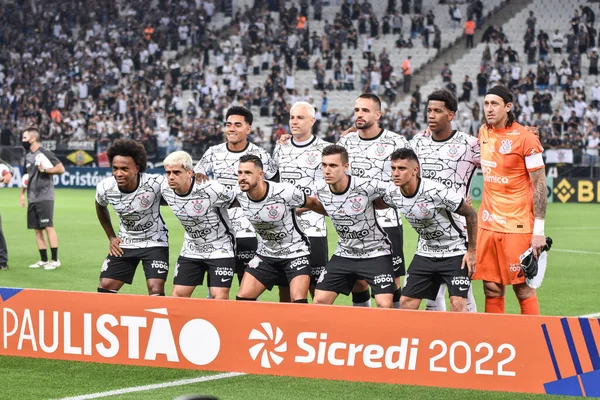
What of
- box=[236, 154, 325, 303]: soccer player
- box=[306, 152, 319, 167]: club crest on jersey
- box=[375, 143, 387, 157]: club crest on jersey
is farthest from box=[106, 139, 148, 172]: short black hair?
box=[375, 143, 387, 157]: club crest on jersey

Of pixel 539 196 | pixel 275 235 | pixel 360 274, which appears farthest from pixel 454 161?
pixel 275 235

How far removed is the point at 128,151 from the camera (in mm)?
9273

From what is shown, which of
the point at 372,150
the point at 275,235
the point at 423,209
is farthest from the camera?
the point at 372,150

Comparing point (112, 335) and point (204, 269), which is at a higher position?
point (204, 269)

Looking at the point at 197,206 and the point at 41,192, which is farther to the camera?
the point at 41,192

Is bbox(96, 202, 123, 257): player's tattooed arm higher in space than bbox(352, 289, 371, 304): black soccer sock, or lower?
higher

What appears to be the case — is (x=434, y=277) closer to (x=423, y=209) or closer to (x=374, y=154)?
A: (x=423, y=209)

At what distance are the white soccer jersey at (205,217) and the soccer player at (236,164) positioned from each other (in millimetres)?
525

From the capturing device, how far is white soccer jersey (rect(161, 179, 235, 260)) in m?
9.20

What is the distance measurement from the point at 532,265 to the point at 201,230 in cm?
303

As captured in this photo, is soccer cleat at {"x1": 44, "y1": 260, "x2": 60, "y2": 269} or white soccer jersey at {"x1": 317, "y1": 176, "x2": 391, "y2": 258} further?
soccer cleat at {"x1": 44, "y1": 260, "x2": 60, "y2": 269}

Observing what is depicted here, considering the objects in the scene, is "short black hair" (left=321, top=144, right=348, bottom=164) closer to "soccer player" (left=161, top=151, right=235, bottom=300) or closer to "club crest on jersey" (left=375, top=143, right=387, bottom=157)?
"club crest on jersey" (left=375, top=143, right=387, bottom=157)

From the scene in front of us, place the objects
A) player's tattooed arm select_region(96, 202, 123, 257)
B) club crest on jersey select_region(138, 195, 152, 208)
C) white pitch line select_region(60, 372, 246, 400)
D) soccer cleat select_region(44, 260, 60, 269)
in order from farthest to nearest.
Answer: soccer cleat select_region(44, 260, 60, 269) < player's tattooed arm select_region(96, 202, 123, 257) < club crest on jersey select_region(138, 195, 152, 208) < white pitch line select_region(60, 372, 246, 400)

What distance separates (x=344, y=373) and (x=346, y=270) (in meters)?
1.70
